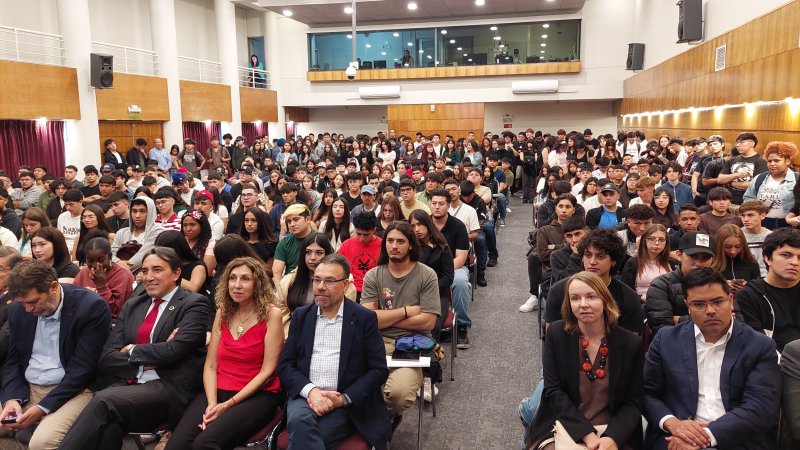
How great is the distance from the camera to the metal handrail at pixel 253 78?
721 inches

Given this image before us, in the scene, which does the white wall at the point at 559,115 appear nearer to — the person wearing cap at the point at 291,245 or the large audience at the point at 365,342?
the large audience at the point at 365,342

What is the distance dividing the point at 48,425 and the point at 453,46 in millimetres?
16925

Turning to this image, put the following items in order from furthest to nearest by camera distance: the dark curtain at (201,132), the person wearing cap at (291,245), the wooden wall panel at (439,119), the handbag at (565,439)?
the wooden wall panel at (439,119) < the dark curtain at (201,132) < the person wearing cap at (291,245) < the handbag at (565,439)

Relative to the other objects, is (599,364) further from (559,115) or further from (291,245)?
(559,115)

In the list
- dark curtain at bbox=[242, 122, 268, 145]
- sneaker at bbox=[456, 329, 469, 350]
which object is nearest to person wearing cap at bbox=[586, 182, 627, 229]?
sneaker at bbox=[456, 329, 469, 350]

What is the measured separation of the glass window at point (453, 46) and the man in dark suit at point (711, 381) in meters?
16.1

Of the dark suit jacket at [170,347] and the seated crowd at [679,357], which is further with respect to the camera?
the dark suit jacket at [170,347]

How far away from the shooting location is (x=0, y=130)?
1045cm

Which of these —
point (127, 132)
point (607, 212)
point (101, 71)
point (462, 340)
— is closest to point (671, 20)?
point (607, 212)

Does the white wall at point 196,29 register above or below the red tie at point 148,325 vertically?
above

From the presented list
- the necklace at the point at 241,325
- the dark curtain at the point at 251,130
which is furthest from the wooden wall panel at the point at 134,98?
the necklace at the point at 241,325

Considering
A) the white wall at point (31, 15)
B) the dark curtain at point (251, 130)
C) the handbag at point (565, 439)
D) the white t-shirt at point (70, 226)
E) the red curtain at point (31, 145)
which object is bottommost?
the handbag at point (565, 439)

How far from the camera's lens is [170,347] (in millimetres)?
3002

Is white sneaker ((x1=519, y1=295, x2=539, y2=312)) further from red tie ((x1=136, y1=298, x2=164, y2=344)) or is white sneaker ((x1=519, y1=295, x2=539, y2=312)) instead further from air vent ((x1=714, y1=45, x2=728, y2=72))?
air vent ((x1=714, y1=45, x2=728, y2=72))
